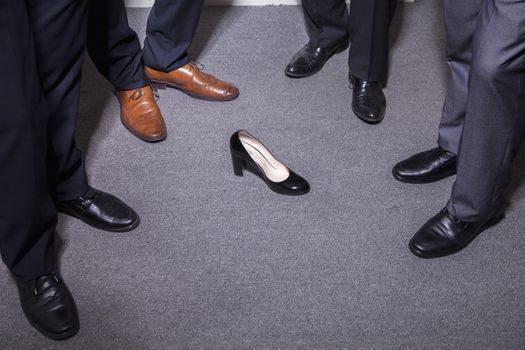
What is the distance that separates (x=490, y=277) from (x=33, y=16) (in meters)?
1.25

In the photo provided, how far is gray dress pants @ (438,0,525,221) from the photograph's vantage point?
1260mm

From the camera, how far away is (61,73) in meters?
1.48

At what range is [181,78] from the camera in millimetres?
2156

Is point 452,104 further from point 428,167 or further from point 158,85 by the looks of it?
point 158,85

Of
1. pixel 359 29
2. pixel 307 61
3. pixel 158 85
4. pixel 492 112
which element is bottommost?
pixel 158 85

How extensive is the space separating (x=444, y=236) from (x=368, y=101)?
0.64m

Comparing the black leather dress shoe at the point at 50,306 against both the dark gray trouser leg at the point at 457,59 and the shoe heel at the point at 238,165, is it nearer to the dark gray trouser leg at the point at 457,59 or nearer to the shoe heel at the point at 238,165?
the shoe heel at the point at 238,165

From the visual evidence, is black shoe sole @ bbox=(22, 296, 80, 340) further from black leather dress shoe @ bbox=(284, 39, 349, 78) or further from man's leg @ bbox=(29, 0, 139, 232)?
black leather dress shoe @ bbox=(284, 39, 349, 78)

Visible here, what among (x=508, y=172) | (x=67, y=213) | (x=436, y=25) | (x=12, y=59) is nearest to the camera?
(x=12, y=59)

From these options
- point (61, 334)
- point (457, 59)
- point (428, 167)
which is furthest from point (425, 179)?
point (61, 334)

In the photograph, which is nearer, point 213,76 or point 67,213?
point 67,213

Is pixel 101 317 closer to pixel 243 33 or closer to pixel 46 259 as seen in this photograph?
pixel 46 259

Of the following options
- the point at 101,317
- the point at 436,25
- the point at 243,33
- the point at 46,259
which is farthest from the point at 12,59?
the point at 436,25

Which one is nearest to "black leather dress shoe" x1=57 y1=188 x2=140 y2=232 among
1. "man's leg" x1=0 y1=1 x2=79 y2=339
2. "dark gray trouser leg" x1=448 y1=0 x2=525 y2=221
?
"man's leg" x1=0 y1=1 x2=79 y2=339
